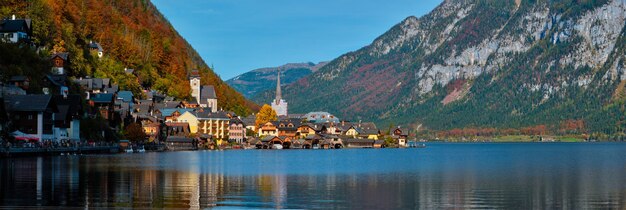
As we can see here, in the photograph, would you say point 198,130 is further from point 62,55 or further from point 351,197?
point 351,197

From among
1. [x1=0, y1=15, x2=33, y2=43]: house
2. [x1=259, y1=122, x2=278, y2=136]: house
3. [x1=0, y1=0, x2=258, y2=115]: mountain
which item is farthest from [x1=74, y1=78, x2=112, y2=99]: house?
[x1=259, y1=122, x2=278, y2=136]: house

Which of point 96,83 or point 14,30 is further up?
point 14,30

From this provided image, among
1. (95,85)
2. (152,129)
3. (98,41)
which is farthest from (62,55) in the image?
(98,41)

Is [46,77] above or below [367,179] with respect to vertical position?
above

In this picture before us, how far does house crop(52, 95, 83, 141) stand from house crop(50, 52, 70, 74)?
14876 millimetres

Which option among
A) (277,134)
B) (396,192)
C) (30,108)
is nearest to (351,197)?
(396,192)

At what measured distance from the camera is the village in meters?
88.6

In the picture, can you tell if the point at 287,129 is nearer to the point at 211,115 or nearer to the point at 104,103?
the point at 211,115

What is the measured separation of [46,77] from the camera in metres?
103

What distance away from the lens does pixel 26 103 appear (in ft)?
288

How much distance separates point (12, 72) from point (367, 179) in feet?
175

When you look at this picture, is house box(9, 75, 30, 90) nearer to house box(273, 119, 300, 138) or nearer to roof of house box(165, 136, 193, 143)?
roof of house box(165, 136, 193, 143)

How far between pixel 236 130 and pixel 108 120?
59532mm

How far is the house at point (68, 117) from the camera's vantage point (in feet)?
319
